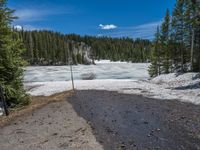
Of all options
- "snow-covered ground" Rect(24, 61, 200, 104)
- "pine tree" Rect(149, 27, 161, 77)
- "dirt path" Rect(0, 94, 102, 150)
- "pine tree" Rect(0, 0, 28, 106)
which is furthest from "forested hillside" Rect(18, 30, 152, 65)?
"dirt path" Rect(0, 94, 102, 150)

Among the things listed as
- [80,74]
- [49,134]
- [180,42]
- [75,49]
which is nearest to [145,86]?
[180,42]

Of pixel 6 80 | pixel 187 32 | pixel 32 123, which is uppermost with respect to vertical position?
pixel 187 32

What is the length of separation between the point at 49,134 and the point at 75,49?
151 m

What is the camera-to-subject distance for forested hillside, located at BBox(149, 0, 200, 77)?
37375mm

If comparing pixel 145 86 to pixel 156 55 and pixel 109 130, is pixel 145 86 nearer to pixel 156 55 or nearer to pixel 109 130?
pixel 156 55

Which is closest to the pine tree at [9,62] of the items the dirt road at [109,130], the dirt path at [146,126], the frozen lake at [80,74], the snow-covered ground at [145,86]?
the dirt road at [109,130]

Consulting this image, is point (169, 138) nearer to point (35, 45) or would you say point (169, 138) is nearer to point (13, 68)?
point (13, 68)

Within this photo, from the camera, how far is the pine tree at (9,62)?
2012cm

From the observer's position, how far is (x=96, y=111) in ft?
55.7

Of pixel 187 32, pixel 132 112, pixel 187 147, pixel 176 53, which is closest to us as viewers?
pixel 187 147

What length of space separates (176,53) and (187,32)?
15.3 feet

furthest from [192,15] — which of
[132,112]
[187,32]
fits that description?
[132,112]

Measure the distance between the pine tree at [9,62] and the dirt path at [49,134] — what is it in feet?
18.2

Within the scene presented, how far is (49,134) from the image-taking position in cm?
1170
